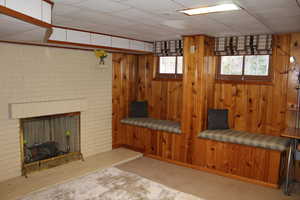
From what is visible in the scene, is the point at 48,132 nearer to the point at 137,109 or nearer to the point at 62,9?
the point at 137,109

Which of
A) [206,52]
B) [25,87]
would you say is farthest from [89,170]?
[206,52]

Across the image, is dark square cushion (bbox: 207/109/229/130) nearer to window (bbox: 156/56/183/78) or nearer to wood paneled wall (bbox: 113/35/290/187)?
wood paneled wall (bbox: 113/35/290/187)

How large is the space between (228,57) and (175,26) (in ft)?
4.86

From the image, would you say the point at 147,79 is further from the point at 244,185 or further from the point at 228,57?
the point at 244,185

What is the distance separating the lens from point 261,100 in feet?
13.1

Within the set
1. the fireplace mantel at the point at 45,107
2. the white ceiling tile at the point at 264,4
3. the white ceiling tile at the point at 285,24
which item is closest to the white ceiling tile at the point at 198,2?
the white ceiling tile at the point at 264,4

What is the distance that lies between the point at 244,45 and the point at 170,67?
1.58 m

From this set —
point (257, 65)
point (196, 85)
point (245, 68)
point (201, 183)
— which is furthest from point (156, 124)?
point (257, 65)

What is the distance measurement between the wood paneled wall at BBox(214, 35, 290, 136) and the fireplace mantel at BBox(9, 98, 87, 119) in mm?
2436

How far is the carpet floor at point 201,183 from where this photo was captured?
10.8 ft

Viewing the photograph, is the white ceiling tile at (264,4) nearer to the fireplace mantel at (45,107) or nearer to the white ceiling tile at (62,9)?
the white ceiling tile at (62,9)

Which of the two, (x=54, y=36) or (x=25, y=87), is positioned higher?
(x=54, y=36)

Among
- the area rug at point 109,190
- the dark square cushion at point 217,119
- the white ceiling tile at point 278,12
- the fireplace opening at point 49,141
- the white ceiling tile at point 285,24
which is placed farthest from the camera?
the dark square cushion at point 217,119

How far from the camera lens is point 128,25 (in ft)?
10.6
